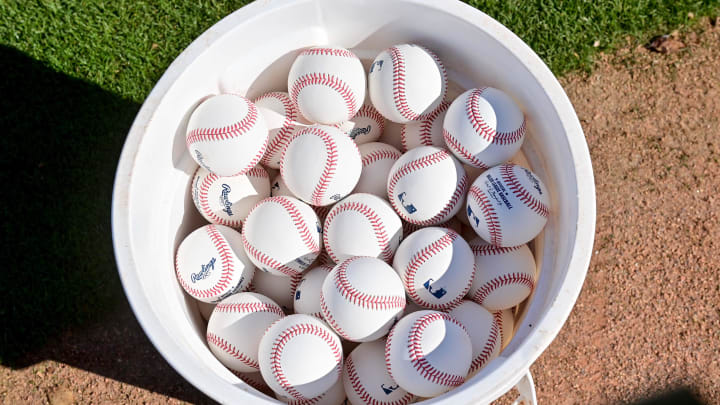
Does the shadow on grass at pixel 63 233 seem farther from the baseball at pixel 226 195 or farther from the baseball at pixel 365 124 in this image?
the baseball at pixel 365 124

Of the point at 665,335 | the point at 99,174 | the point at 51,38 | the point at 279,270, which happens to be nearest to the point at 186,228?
the point at 279,270

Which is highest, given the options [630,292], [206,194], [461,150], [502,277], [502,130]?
[502,130]

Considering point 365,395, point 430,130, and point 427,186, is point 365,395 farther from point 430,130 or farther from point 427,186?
point 430,130

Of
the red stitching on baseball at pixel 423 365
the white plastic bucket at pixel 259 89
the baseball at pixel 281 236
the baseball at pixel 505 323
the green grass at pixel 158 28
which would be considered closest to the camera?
the white plastic bucket at pixel 259 89

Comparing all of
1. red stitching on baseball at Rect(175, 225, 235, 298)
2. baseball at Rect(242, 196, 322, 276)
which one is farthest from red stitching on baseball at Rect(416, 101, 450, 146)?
red stitching on baseball at Rect(175, 225, 235, 298)

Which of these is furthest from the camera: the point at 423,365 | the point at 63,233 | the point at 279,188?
the point at 63,233

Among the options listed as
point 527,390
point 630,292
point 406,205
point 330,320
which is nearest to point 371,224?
point 406,205

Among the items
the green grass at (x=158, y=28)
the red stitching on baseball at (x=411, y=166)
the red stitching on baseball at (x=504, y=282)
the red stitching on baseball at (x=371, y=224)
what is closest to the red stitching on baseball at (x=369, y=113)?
the red stitching on baseball at (x=411, y=166)
